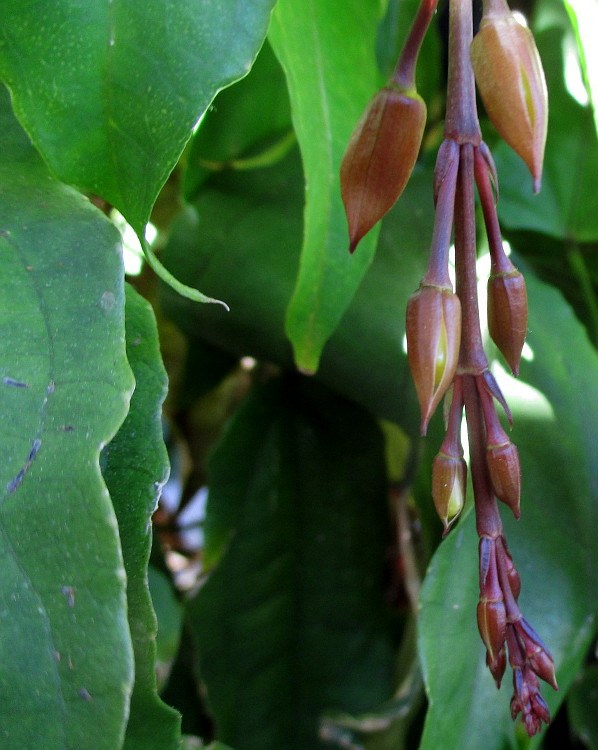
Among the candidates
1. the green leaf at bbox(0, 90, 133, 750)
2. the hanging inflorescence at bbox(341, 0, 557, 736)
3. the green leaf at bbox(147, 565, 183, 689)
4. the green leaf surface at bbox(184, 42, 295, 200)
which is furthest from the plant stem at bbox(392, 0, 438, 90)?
the green leaf at bbox(147, 565, 183, 689)

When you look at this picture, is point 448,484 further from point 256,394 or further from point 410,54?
point 256,394

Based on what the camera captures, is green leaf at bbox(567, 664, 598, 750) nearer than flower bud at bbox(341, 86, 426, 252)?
No

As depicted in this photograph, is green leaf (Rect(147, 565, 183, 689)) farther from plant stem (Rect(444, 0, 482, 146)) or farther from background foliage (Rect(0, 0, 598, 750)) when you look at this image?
plant stem (Rect(444, 0, 482, 146))

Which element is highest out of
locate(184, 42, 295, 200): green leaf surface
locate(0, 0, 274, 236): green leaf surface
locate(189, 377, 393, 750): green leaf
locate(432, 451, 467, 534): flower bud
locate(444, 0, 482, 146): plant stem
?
locate(444, 0, 482, 146): plant stem

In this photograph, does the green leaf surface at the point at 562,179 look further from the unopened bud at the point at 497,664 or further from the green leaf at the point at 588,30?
the unopened bud at the point at 497,664

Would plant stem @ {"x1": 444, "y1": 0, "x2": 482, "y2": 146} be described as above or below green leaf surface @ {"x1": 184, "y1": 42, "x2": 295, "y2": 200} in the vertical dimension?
above

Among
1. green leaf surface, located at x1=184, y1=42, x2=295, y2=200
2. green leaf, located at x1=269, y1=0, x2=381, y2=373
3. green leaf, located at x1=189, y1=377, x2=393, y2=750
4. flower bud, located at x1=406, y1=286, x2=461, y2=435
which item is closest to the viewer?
flower bud, located at x1=406, y1=286, x2=461, y2=435
